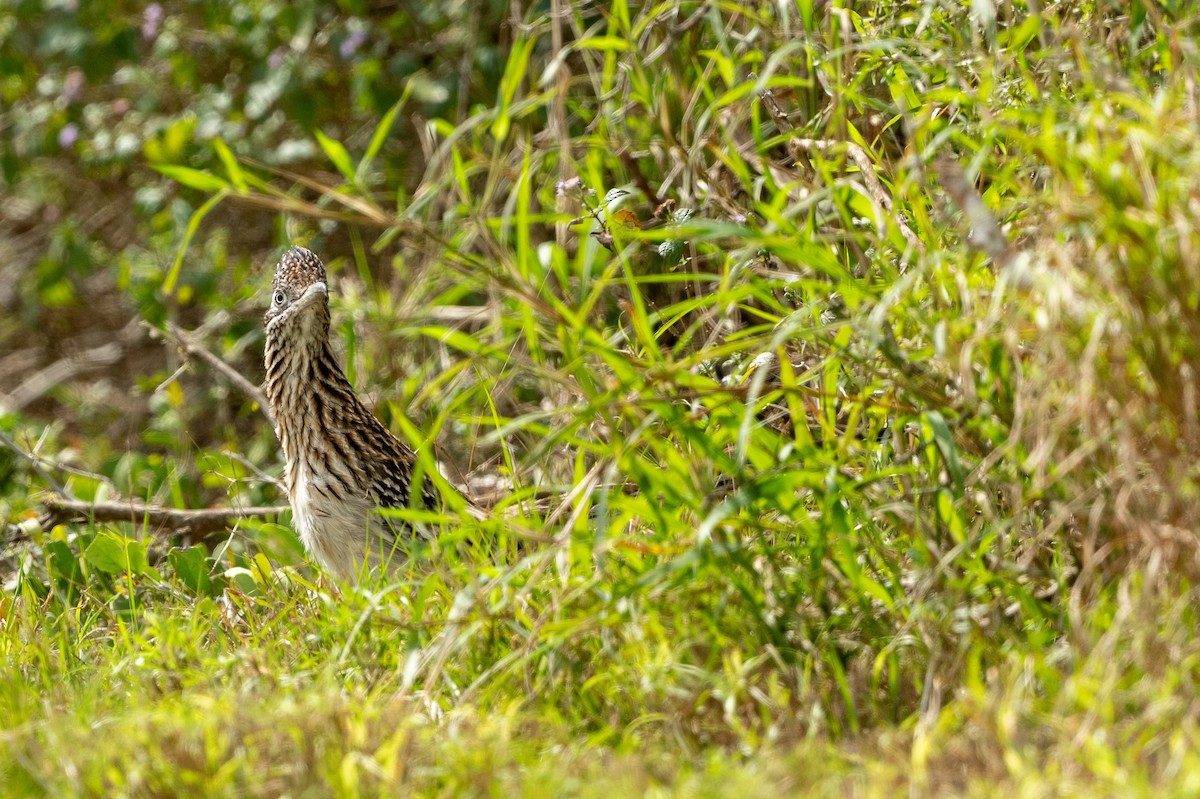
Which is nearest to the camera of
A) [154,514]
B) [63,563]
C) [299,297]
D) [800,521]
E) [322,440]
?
[800,521]

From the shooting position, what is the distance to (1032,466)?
267cm

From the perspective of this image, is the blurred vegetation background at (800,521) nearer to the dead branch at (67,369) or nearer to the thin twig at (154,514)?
the thin twig at (154,514)

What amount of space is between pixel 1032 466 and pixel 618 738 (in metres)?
1.02

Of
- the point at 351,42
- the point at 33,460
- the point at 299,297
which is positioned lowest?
the point at 33,460

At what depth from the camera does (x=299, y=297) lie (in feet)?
16.3

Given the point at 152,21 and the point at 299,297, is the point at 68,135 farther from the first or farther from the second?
the point at 299,297

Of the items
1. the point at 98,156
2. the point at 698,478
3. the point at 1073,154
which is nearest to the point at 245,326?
the point at 98,156

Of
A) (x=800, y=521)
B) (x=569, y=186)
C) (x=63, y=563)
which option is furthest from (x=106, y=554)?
(x=800, y=521)

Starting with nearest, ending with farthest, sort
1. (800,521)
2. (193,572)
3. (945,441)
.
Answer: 1. (945,441)
2. (800,521)
3. (193,572)

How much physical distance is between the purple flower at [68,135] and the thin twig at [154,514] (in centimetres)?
273

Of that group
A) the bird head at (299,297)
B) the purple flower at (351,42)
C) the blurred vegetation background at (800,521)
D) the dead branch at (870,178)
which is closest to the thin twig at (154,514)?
the blurred vegetation background at (800,521)

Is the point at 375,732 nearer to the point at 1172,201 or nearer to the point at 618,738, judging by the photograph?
the point at 618,738

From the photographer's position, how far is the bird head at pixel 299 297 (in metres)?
4.90

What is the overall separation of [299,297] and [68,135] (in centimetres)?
304
